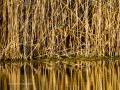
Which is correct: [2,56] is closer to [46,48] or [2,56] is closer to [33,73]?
[46,48]

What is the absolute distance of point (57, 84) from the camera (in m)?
4.06

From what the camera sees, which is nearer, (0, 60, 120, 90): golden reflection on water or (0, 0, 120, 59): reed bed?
(0, 60, 120, 90): golden reflection on water

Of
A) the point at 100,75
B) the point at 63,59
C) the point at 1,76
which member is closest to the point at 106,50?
the point at 63,59

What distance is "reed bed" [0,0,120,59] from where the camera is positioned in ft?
20.1

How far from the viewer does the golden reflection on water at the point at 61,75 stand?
393cm

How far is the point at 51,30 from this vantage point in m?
6.25

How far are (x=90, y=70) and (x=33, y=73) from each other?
928 millimetres

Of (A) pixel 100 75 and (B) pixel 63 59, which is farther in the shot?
(B) pixel 63 59

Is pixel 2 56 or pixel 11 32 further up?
pixel 11 32

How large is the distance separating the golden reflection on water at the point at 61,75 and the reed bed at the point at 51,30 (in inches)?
14.5

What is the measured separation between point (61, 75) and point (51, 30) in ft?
5.57

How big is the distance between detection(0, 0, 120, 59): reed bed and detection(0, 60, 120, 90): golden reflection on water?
369 millimetres

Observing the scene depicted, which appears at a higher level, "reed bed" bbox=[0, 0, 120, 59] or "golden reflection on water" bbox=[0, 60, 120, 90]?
"reed bed" bbox=[0, 0, 120, 59]

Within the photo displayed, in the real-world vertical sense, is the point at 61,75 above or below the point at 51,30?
below
